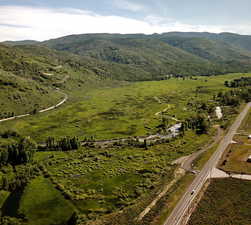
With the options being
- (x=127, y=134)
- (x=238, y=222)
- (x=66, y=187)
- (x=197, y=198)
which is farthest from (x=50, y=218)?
(x=127, y=134)

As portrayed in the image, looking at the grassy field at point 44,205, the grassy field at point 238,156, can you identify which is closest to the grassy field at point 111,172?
the grassy field at point 44,205

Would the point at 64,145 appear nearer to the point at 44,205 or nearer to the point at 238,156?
the point at 44,205

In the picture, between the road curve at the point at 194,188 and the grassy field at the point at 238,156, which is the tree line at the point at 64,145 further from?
the grassy field at the point at 238,156

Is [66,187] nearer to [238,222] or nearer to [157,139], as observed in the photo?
[238,222]

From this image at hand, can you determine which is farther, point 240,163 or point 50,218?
point 240,163

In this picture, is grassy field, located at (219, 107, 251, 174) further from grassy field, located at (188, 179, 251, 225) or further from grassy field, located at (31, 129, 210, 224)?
grassy field, located at (31, 129, 210, 224)

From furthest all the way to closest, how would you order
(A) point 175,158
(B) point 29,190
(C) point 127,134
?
1. (C) point 127,134
2. (A) point 175,158
3. (B) point 29,190
